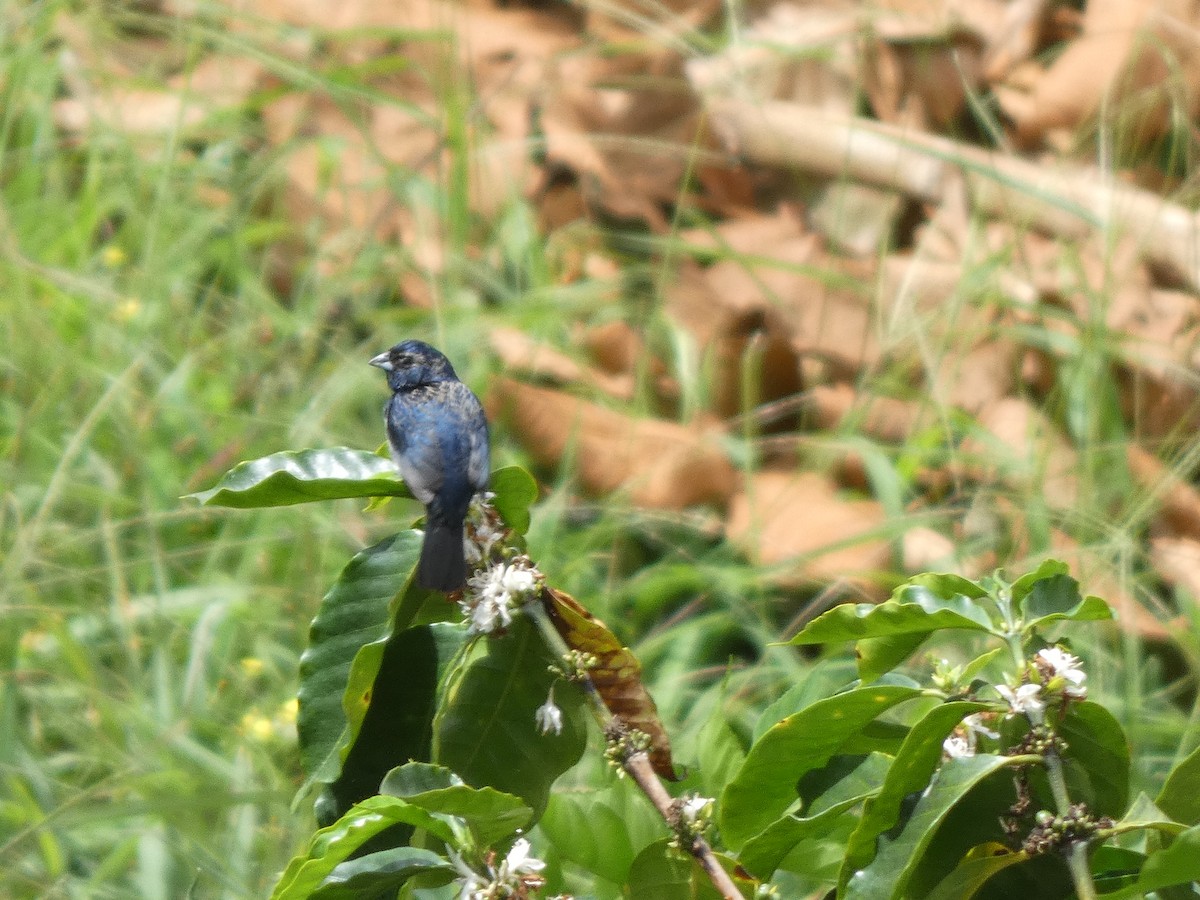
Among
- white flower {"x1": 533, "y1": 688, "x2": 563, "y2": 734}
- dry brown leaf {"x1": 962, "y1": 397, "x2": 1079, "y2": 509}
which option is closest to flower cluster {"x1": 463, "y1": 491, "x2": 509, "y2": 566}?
white flower {"x1": 533, "y1": 688, "x2": 563, "y2": 734}

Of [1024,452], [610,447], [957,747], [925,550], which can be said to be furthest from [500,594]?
[1024,452]

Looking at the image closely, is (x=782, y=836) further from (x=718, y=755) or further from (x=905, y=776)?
(x=718, y=755)

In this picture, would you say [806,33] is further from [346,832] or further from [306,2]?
[346,832]

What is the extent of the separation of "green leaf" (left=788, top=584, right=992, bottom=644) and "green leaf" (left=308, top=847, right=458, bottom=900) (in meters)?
0.28

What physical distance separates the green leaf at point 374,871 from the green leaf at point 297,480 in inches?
9.7

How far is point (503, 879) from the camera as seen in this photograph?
1.01 metres

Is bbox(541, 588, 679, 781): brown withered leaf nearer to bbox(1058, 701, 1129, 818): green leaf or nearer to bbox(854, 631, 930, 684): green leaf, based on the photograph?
bbox(854, 631, 930, 684): green leaf

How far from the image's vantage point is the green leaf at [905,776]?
98 cm

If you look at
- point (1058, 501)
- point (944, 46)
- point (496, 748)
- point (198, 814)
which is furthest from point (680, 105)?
point (496, 748)

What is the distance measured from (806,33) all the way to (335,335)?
1.79 m

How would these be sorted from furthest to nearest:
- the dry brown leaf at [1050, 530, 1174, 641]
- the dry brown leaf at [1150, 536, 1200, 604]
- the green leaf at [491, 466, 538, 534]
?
1. the dry brown leaf at [1150, 536, 1200, 604]
2. the dry brown leaf at [1050, 530, 1174, 641]
3. the green leaf at [491, 466, 538, 534]

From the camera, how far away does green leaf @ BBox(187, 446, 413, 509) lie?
1.06 metres

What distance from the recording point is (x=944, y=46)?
4531mm

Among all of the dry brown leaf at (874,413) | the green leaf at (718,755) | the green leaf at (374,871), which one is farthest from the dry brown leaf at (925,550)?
the green leaf at (374,871)
